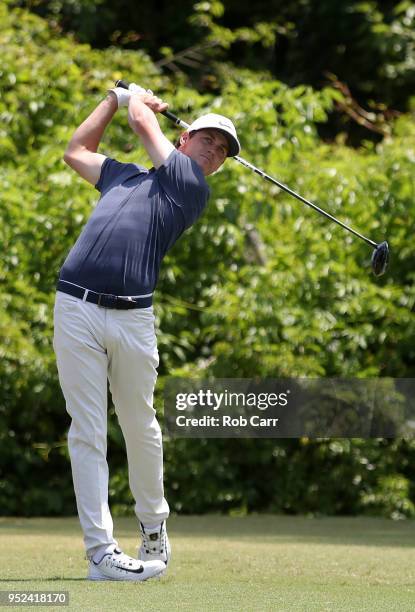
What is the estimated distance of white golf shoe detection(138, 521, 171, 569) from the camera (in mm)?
4395

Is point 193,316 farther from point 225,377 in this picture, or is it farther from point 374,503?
point 374,503

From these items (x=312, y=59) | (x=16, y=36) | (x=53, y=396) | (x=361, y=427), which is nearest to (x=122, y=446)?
(x=53, y=396)

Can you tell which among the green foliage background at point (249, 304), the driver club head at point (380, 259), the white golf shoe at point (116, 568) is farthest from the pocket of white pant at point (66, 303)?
the green foliage background at point (249, 304)

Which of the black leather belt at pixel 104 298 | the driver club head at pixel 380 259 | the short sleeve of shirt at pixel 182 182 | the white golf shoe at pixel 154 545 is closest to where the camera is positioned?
the black leather belt at pixel 104 298

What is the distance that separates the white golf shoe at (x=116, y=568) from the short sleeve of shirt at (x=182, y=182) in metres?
1.17

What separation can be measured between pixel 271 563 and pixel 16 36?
17.5 feet

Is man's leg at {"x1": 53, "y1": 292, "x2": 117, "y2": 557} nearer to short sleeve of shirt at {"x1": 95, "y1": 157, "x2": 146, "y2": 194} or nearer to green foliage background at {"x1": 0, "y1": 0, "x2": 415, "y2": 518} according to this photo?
short sleeve of shirt at {"x1": 95, "y1": 157, "x2": 146, "y2": 194}

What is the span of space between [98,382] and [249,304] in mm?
3411

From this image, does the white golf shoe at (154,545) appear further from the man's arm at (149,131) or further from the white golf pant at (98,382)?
the man's arm at (149,131)

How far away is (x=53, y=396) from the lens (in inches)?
299

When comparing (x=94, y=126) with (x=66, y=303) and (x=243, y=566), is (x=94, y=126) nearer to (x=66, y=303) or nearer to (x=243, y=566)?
(x=66, y=303)

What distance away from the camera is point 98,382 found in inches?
166

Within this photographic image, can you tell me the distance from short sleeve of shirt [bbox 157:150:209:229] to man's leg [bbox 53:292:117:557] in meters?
0.46

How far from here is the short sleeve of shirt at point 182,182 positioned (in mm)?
4254
